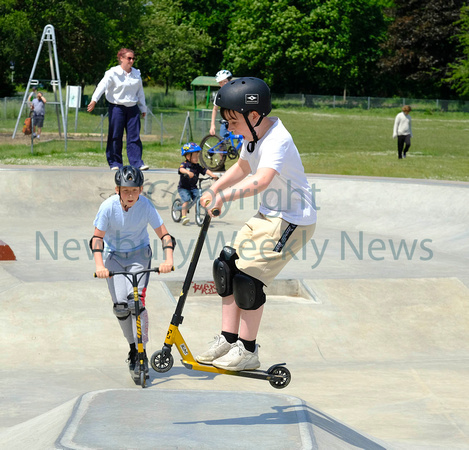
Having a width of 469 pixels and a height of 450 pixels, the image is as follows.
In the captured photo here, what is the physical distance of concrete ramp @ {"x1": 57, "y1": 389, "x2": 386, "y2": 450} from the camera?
416 cm

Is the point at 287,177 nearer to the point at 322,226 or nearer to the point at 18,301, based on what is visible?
the point at 18,301

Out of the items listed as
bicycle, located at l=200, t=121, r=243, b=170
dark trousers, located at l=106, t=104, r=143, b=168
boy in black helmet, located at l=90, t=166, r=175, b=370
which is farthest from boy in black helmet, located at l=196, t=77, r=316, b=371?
bicycle, located at l=200, t=121, r=243, b=170

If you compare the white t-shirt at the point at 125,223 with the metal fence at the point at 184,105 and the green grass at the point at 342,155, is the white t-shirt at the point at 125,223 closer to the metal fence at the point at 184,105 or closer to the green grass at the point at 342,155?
the green grass at the point at 342,155

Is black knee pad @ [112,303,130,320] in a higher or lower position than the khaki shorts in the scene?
lower

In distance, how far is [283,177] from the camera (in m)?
4.68

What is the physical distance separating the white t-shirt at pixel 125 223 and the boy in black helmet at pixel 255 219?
4.69 ft

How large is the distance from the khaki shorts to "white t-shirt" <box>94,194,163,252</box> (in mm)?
1448

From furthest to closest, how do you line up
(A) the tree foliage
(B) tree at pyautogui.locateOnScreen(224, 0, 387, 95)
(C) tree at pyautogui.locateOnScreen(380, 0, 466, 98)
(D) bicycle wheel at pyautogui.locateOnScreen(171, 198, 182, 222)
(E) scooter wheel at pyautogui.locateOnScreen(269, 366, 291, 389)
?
(B) tree at pyautogui.locateOnScreen(224, 0, 387, 95) → (A) the tree foliage → (C) tree at pyautogui.locateOnScreen(380, 0, 466, 98) → (D) bicycle wheel at pyautogui.locateOnScreen(171, 198, 182, 222) → (E) scooter wheel at pyautogui.locateOnScreen(269, 366, 291, 389)

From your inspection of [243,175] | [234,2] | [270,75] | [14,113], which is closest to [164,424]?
[243,175]

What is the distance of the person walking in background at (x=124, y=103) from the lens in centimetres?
1192

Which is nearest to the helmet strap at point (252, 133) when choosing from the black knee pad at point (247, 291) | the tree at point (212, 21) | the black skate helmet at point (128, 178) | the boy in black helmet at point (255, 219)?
the boy in black helmet at point (255, 219)

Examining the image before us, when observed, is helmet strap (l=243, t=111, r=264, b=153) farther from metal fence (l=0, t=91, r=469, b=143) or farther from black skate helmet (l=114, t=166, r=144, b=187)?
metal fence (l=0, t=91, r=469, b=143)

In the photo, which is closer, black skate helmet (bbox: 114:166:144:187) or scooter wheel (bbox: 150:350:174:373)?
scooter wheel (bbox: 150:350:174:373)

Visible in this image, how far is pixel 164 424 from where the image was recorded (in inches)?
178
